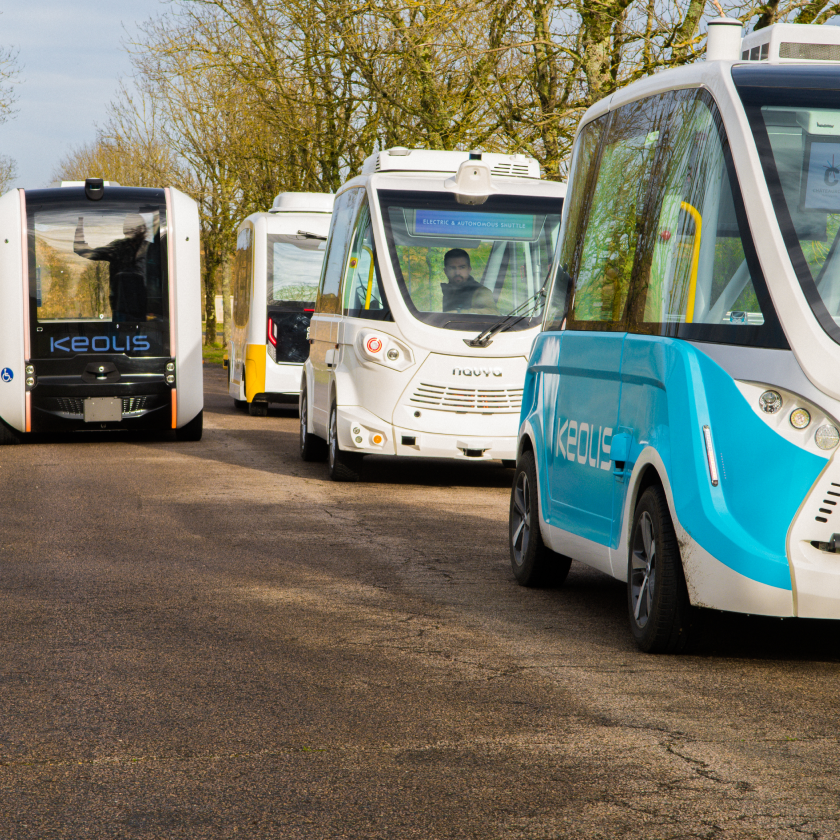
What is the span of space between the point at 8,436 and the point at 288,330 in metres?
6.20

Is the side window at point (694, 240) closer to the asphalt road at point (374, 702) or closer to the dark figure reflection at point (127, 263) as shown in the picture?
the asphalt road at point (374, 702)

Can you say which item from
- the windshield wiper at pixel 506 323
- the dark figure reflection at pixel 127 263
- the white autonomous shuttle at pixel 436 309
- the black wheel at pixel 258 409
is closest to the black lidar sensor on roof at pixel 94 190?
the dark figure reflection at pixel 127 263

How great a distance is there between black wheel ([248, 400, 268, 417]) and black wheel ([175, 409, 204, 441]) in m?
5.11

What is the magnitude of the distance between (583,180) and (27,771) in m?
4.37

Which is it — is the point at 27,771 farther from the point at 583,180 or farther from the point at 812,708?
the point at 583,180

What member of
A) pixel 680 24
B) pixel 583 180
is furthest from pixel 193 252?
pixel 583 180

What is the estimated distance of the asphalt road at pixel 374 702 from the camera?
151 inches

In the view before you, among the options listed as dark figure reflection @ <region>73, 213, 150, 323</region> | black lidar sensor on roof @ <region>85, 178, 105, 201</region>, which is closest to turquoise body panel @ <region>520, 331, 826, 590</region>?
dark figure reflection @ <region>73, 213, 150, 323</region>

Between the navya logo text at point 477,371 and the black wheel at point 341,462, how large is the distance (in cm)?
126

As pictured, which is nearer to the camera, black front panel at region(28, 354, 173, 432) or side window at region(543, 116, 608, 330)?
side window at region(543, 116, 608, 330)

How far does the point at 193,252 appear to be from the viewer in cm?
1675

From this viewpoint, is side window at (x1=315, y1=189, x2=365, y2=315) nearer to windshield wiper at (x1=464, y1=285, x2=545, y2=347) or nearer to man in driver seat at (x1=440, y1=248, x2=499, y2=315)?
man in driver seat at (x1=440, y1=248, x2=499, y2=315)

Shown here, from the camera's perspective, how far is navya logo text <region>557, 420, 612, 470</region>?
634 centimetres

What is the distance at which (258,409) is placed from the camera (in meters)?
22.9
